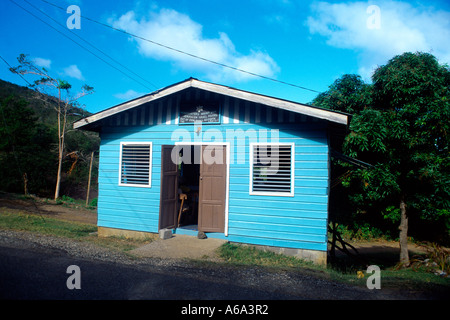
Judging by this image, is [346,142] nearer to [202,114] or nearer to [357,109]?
[202,114]

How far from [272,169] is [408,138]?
4213mm

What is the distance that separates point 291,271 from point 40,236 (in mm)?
5888

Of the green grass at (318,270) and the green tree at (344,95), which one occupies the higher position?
the green tree at (344,95)

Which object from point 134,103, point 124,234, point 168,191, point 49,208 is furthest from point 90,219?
point 134,103

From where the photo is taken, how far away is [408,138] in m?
8.02

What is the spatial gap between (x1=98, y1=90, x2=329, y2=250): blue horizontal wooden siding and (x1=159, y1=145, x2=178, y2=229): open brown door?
157 millimetres

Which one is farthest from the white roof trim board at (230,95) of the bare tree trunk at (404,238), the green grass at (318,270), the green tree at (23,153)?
the green tree at (23,153)

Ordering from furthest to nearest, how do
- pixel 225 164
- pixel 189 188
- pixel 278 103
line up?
pixel 189 188
pixel 225 164
pixel 278 103

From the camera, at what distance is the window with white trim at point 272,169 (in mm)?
6797

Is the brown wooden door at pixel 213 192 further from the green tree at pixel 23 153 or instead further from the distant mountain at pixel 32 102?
the distant mountain at pixel 32 102

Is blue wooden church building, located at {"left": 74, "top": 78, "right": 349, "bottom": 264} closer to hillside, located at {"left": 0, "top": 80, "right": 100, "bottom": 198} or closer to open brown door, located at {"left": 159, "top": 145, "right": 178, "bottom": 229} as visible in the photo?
open brown door, located at {"left": 159, "top": 145, "right": 178, "bottom": 229}

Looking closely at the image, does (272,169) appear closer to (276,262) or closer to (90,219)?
(276,262)

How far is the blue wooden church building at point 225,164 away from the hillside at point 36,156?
12.8 metres

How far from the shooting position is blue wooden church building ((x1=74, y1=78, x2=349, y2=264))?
258 inches
